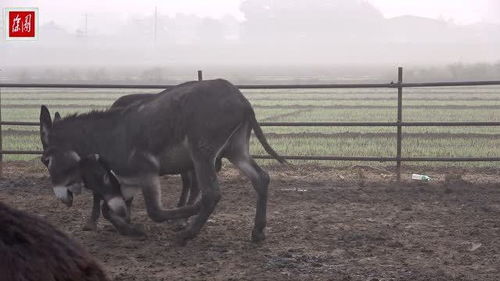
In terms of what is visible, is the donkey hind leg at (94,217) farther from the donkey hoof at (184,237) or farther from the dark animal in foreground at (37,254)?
the dark animal in foreground at (37,254)

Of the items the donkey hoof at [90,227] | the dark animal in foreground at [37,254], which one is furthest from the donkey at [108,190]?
the dark animal in foreground at [37,254]

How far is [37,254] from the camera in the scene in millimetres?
1985

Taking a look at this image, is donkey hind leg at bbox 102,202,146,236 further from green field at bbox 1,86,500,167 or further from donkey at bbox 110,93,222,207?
green field at bbox 1,86,500,167

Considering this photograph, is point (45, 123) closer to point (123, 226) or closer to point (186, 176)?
point (123, 226)

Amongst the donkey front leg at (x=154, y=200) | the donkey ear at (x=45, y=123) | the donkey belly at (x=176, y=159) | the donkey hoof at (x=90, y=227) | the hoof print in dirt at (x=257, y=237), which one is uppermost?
the donkey ear at (x=45, y=123)

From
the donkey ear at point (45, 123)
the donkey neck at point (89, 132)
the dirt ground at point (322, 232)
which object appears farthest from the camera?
the donkey ear at point (45, 123)

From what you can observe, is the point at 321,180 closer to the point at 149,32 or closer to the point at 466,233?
the point at 466,233

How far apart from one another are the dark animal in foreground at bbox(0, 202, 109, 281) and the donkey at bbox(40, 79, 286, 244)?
368 cm

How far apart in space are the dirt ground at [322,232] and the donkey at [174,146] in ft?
1.22

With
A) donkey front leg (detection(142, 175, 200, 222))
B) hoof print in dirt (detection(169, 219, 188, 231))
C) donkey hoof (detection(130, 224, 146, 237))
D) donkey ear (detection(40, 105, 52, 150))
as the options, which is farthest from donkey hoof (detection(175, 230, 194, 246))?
donkey ear (detection(40, 105, 52, 150))

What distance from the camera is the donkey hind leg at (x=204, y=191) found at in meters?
5.82

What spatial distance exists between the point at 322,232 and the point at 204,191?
3.74 ft

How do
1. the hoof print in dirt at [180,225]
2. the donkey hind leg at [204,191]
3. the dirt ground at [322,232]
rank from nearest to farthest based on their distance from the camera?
1. the dirt ground at [322,232]
2. the donkey hind leg at [204,191]
3. the hoof print in dirt at [180,225]

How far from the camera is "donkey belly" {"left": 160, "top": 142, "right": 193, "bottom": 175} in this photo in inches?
233
